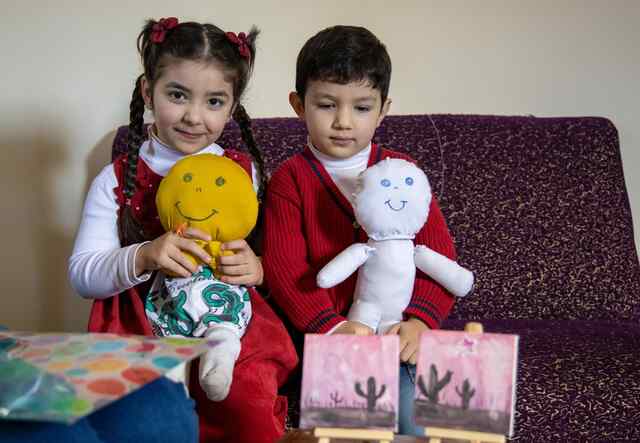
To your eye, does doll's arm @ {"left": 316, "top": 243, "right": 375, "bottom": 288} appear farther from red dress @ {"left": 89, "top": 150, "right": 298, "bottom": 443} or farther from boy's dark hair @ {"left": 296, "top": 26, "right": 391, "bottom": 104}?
boy's dark hair @ {"left": 296, "top": 26, "right": 391, "bottom": 104}

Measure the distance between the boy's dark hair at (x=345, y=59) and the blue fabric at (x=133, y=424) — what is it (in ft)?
1.91

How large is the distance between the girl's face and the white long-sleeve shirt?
47 mm

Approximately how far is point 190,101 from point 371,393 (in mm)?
659

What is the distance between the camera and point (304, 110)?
1408mm

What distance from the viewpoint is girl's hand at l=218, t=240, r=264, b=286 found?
129 cm

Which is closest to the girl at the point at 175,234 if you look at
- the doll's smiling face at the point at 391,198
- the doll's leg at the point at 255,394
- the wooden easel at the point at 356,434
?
the doll's leg at the point at 255,394

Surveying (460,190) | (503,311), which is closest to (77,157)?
(460,190)

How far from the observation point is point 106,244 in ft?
4.48

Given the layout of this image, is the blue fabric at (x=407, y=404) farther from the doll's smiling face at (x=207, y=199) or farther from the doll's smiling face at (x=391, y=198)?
the doll's smiling face at (x=207, y=199)

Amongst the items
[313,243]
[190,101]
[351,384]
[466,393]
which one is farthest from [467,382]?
[190,101]

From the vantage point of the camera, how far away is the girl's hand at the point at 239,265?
50.8 inches

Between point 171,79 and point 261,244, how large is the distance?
0.33 meters

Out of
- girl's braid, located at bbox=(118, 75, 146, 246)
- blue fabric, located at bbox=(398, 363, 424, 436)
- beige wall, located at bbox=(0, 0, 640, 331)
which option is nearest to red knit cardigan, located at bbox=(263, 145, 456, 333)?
blue fabric, located at bbox=(398, 363, 424, 436)

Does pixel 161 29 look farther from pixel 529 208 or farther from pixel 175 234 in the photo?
pixel 529 208
